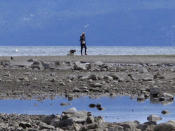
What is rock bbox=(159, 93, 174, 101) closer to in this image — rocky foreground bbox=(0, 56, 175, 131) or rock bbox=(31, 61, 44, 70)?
rocky foreground bbox=(0, 56, 175, 131)

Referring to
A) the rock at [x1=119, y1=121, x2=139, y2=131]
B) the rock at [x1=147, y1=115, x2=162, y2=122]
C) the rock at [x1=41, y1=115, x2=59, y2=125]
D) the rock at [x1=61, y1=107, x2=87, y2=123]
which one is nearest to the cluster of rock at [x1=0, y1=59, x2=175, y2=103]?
the rock at [x1=147, y1=115, x2=162, y2=122]

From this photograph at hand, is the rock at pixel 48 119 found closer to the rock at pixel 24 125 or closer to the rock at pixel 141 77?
the rock at pixel 24 125

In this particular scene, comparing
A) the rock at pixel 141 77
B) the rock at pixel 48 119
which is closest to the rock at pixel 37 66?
the rock at pixel 141 77

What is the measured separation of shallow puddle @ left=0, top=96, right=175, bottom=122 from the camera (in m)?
17.1

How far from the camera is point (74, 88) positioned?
71.6 feet

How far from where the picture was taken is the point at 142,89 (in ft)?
71.6

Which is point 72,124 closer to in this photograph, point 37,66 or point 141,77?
point 141,77

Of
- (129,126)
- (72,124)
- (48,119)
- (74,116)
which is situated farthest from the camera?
(48,119)

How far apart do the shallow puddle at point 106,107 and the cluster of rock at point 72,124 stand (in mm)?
1095

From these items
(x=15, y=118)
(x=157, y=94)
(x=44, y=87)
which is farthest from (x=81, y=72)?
(x=15, y=118)

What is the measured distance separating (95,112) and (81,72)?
31.7ft

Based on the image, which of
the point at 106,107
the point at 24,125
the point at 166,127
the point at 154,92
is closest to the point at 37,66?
the point at 154,92

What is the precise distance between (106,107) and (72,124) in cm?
395

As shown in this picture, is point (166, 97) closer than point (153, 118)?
No
